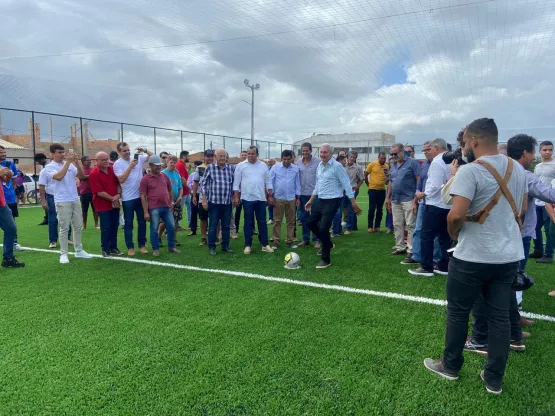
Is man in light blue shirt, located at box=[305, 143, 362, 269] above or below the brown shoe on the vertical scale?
above

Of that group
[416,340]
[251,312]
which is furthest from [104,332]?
[416,340]

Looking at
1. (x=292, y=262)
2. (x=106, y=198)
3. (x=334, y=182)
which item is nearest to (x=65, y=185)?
(x=106, y=198)

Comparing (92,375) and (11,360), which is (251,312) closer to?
(92,375)

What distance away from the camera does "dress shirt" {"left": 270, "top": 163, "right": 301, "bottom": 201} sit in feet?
23.8

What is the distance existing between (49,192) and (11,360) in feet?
17.7

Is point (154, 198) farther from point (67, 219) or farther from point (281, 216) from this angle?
point (281, 216)

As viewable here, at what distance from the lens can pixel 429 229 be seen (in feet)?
16.0

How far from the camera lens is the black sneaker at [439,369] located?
2.59 metres

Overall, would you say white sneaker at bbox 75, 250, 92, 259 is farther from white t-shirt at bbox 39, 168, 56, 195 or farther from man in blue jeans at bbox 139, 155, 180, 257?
white t-shirt at bbox 39, 168, 56, 195

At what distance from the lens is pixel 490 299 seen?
2420mm

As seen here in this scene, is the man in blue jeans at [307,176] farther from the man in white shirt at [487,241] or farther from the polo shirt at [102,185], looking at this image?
the man in white shirt at [487,241]

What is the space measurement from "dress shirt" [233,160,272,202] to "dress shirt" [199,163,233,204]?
0.19 metres

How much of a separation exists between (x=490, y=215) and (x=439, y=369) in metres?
1.25

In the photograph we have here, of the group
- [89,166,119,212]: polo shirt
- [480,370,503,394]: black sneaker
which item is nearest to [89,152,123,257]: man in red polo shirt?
[89,166,119,212]: polo shirt
